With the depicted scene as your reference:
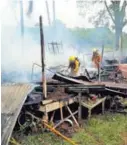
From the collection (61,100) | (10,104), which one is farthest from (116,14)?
(10,104)

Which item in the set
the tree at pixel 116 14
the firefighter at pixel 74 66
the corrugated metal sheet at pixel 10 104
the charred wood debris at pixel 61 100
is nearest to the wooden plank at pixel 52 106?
the charred wood debris at pixel 61 100

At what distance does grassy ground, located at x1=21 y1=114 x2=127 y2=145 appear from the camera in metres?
7.95

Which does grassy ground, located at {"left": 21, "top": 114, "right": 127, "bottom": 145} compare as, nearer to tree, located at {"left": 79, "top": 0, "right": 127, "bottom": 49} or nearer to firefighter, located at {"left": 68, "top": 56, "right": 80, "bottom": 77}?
firefighter, located at {"left": 68, "top": 56, "right": 80, "bottom": 77}

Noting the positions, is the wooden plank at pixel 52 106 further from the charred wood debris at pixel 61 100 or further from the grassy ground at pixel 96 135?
the grassy ground at pixel 96 135

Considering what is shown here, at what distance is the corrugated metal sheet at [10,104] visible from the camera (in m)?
6.46

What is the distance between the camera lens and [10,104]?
7402mm

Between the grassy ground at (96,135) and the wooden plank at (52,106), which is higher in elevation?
the wooden plank at (52,106)

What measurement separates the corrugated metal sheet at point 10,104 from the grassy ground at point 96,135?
1010 millimetres

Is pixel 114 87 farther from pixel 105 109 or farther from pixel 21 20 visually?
pixel 21 20

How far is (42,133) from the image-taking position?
8359mm

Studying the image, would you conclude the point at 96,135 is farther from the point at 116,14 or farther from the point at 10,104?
the point at 116,14

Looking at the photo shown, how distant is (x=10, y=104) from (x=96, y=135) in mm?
2392

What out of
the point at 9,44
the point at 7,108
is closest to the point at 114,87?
the point at 7,108

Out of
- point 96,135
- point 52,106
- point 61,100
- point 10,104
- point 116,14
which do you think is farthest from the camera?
point 116,14
